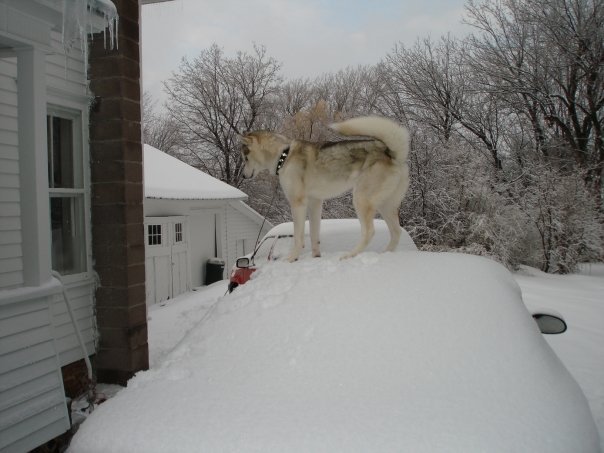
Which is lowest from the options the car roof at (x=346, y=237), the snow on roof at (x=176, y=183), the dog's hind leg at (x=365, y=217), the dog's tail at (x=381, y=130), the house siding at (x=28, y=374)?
the house siding at (x=28, y=374)

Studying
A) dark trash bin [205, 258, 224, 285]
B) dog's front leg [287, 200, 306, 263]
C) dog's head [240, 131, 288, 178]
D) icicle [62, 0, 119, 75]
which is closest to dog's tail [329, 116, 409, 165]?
dog's head [240, 131, 288, 178]

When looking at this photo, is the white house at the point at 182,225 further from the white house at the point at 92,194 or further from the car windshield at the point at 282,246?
the white house at the point at 92,194

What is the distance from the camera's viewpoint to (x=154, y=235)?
12.8 m

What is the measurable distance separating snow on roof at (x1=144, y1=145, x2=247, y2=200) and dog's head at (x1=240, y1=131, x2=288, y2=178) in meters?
7.76

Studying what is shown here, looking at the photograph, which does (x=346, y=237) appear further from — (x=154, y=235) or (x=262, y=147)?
(x=154, y=235)

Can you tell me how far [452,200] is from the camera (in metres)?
14.6

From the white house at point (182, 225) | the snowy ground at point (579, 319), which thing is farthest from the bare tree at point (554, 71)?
the white house at point (182, 225)

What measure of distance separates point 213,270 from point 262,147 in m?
12.1

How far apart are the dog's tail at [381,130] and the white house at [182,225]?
334 inches

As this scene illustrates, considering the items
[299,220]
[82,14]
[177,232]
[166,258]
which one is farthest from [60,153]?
[177,232]

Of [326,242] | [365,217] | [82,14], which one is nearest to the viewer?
[82,14]

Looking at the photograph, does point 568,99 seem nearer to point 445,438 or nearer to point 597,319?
point 597,319

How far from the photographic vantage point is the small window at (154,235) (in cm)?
1259

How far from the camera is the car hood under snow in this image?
151 centimetres
